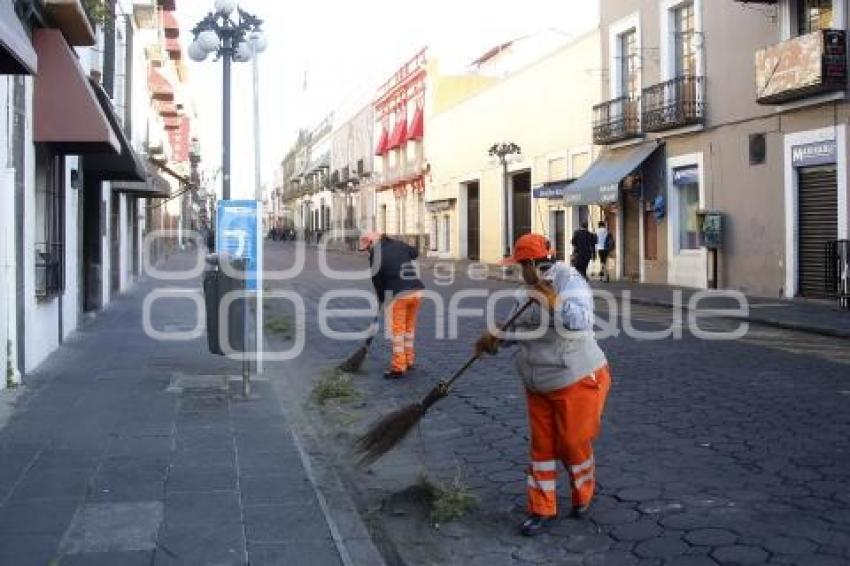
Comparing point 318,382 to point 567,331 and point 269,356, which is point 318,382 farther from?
point 567,331

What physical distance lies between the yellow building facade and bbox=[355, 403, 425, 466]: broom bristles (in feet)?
76.7

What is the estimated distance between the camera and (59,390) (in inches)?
362

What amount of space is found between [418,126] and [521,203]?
14.6 m

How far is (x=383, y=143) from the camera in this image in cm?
5784

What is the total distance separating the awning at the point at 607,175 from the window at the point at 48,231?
16045mm

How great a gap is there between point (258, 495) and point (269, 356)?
692 centimetres

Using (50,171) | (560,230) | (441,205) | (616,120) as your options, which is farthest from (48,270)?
(441,205)

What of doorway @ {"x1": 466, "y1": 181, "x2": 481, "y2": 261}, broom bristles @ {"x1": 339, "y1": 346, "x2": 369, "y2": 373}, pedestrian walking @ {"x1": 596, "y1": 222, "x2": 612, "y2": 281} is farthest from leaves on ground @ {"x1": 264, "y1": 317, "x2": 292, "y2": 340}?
doorway @ {"x1": 466, "y1": 181, "x2": 481, "y2": 261}

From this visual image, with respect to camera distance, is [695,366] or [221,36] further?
[221,36]

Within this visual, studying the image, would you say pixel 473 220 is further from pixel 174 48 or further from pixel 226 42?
pixel 226 42

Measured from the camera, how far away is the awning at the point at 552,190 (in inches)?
1173

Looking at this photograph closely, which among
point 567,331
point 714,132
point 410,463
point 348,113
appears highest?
point 348,113

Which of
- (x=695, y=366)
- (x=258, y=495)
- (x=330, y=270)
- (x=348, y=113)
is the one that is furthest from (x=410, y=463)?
(x=348, y=113)

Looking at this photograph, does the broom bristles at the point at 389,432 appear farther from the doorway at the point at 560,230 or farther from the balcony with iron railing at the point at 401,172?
the balcony with iron railing at the point at 401,172
